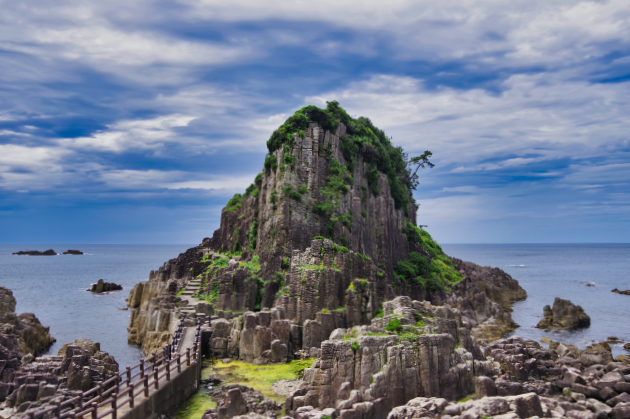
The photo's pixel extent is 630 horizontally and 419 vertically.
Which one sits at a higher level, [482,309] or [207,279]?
[207,279]

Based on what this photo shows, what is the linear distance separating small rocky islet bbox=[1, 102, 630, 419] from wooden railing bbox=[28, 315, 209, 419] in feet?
7.45

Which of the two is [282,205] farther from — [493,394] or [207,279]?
[493,394]

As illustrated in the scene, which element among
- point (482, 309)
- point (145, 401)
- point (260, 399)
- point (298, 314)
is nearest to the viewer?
point (145, 401)

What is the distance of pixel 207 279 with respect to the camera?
44.4 metres

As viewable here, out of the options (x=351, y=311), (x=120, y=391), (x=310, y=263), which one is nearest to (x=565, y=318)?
(x=351, y=311)

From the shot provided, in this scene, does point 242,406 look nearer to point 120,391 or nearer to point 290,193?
point 120,391

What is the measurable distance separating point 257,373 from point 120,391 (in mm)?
9532

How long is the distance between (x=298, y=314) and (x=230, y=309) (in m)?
5.72

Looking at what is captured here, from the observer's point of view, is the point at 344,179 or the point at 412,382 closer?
the point at 412,382

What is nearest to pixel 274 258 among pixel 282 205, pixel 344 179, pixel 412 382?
pixel 282 205

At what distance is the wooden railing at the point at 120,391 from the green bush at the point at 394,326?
10.1 meters

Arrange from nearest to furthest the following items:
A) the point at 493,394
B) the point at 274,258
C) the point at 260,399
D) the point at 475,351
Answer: the point at 493,394 → the point at 260,399 → the point at 475,351 → the point at 274,258

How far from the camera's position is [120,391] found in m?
19.3

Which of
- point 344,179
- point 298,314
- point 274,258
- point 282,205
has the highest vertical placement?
point 344,179
